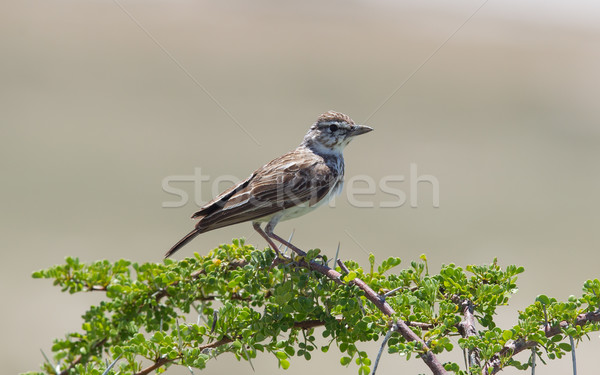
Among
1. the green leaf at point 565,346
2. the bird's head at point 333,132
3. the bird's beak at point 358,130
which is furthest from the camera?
the bird's head at point 333,132

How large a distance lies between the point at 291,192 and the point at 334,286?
92.0 inches

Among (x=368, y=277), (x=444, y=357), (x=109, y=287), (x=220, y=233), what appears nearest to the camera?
(x=368, y=277)

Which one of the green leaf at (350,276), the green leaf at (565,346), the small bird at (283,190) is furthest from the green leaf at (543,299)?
the small bird at (283,190)

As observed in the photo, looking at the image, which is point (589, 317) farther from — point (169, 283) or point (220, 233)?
point (220, 233)

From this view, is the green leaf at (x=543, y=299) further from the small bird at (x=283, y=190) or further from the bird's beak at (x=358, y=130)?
the bird's beak at (x=358, y=130)

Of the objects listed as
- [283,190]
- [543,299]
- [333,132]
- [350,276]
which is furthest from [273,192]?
[543,299]

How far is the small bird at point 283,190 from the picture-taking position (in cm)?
539

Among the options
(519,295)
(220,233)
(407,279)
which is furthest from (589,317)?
(220,233)

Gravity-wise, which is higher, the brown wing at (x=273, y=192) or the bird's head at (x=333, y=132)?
the bird's head at (x=333, y=132)

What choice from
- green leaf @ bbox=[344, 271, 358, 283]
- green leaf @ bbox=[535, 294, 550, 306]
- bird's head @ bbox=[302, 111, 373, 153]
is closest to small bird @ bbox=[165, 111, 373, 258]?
bird's head @ bbox=[302, 111, 373, 153]

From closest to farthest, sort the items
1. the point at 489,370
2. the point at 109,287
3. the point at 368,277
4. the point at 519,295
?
the point at 489,370, the point at 368,277, the point at 109,287, the point at 519,295

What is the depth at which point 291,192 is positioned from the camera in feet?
19.1

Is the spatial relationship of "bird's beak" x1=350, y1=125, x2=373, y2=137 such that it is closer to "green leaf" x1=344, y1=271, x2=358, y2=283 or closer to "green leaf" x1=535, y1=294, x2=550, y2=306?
"green leaf" x1=344, y1=271, x2=358, y2=283

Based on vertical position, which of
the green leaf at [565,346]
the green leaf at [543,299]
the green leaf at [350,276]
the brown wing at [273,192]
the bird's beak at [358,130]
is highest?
the bird's beak at [358,130]
